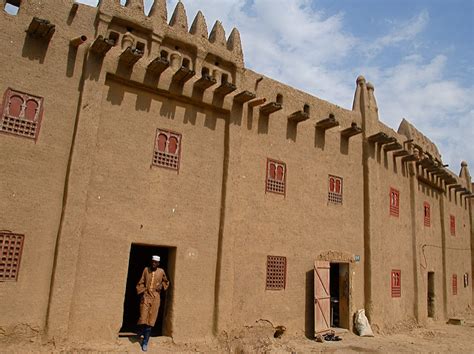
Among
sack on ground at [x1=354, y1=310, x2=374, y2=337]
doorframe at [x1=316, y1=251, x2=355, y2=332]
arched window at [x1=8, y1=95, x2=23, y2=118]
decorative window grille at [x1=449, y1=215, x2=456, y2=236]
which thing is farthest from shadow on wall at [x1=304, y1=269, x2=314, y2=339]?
decorative window grille at [x1=449, y1=215, x2=456, y2=236]

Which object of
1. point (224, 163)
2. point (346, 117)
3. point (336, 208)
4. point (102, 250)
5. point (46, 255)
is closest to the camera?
point (46, 255)

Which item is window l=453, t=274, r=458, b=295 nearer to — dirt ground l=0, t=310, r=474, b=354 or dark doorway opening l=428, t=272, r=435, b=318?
dark doorway opening l=428, t=272, r=435, b=318

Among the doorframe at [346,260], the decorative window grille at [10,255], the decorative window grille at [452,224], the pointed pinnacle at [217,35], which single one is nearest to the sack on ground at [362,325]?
the doorframe at [346,260]

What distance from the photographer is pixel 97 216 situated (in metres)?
8.23

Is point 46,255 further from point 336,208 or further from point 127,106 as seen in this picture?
point 336,208

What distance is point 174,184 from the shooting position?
9281 millimetres

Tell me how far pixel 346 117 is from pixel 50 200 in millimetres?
8897

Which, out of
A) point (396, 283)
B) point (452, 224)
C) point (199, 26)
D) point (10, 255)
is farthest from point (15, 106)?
point (452, 224)

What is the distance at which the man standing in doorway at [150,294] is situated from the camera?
836 centimetres

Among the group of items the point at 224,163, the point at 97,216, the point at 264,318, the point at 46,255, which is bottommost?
the point at 264,318

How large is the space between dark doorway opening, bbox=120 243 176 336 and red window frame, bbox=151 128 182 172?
1.74 meters

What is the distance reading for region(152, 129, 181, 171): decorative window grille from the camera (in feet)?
30.1

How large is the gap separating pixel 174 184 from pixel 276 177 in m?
2.87

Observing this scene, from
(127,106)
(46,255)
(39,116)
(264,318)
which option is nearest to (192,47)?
(127,106)
